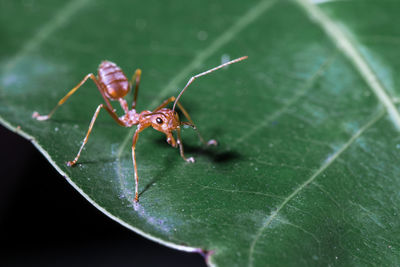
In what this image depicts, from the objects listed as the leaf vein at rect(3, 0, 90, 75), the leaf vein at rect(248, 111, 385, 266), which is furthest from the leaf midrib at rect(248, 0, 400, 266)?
the leaf vein at rect(3, 0, 90, 75)

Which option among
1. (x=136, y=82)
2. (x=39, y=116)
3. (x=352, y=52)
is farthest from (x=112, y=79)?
(x=352, y=52)

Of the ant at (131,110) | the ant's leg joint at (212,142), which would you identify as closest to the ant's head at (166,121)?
the ant at (131,110)

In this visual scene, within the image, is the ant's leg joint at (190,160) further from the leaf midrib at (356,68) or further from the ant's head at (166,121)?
the leaf midrib at (356,68)

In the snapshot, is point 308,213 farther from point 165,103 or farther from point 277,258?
point 165,103

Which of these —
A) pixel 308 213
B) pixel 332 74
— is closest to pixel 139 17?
pixel 332 74

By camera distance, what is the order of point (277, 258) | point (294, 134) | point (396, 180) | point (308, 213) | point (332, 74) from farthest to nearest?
point (332, 74), point (294, 134), point (396, 180), point (308, 213), point (277, 258)

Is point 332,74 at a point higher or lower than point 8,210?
lower
